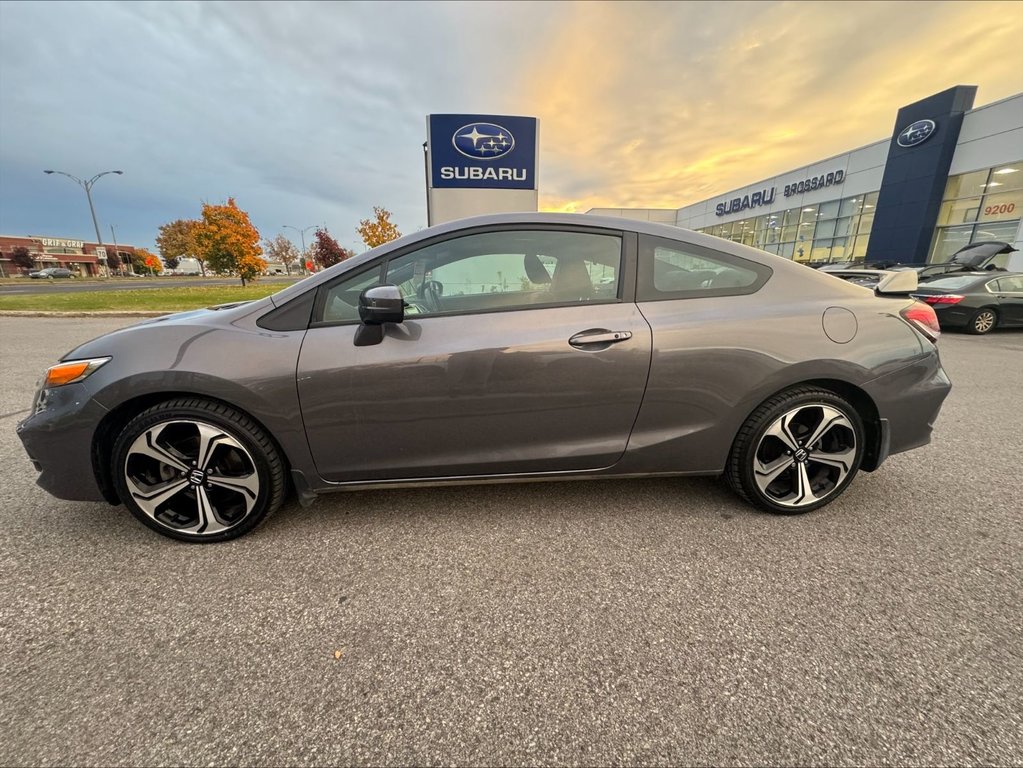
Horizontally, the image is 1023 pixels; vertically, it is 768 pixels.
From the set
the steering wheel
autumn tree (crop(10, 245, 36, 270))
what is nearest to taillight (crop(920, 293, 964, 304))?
the steering wheel

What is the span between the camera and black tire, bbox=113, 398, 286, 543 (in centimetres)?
198

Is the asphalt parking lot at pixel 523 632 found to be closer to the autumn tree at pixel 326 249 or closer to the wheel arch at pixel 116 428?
the wheel arch at pixel 116 428

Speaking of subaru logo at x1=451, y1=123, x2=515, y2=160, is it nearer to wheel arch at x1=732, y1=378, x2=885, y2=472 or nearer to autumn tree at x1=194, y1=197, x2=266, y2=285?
wheel arch at x1=732, y1=378, x2=885, y2=472

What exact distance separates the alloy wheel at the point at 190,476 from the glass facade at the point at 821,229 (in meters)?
24.6

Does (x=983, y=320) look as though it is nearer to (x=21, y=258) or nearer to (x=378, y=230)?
(x=378, y=230)

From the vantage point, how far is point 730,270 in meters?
2.21

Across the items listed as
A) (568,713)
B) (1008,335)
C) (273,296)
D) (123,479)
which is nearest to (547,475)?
(568,713)

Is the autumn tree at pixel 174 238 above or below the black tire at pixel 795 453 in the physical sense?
above

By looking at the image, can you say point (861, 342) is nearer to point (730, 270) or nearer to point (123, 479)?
point (730, 270)

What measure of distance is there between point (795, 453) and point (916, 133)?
88.2ft

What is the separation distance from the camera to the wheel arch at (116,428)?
1991mm

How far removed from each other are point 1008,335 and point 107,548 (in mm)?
14309

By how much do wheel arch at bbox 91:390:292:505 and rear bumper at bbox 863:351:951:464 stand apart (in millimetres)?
2977

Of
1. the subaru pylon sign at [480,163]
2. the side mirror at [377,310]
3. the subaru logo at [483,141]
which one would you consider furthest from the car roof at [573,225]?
the subaru logo at [483,141]
